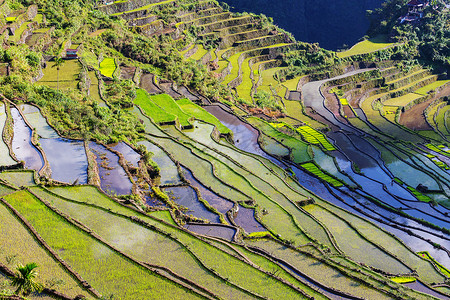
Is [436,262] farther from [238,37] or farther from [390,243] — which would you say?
[238,37]

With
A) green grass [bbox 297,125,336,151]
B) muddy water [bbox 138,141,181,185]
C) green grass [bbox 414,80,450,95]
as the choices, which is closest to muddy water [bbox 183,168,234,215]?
muddy water [bbox 138,141,181,185]

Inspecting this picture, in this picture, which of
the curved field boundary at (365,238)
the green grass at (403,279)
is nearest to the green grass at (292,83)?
the curved field boundary at (365,238)

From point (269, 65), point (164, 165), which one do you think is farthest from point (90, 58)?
point (269, 65)

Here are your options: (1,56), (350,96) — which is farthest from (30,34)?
(350,96)

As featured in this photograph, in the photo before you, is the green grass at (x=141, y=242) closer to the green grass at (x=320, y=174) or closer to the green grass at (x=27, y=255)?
the green grass at (x=27, y=255)

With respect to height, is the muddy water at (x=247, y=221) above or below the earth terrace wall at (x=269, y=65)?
below
